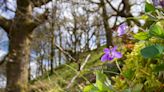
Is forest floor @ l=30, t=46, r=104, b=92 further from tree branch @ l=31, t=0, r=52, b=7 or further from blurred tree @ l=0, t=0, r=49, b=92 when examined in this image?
tree branch @ l=31, t=0, r=52, b=7

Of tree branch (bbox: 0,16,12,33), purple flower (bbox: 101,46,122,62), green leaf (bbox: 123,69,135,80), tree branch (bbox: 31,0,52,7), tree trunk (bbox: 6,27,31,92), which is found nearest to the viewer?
green leaf (bbox: 123,69,135,80)

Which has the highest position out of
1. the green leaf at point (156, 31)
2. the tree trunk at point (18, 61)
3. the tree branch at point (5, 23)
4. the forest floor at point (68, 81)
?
the green leaf at point (156, 31)

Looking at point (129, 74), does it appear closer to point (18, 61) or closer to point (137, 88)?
point (137, 88)

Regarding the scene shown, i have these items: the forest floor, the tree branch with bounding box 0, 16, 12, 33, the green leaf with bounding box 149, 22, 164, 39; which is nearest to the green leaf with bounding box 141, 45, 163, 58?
the green leaf with bounding box 149, 22, 164, 39

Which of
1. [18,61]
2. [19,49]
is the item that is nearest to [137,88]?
[18,61]

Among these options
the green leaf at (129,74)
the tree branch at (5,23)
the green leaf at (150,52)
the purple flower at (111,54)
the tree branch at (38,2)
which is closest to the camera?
the green leaf at (150,52)

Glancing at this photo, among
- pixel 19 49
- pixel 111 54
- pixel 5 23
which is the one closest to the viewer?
pixel 111 54

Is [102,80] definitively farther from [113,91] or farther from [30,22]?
[30,22]

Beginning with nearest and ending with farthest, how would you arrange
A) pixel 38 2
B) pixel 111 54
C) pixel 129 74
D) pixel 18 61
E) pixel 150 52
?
pixel 150 52, pixel 129 74, pixel 111 54, pixel 18 61, pixel 38 2

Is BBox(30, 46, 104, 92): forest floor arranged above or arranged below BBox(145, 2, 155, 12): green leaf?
below

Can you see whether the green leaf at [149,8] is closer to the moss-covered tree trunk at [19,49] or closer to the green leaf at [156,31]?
the green leaf at [156,31]

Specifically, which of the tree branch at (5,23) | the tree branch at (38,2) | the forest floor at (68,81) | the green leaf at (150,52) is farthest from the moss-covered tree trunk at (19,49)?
the green leaf at (150,52)

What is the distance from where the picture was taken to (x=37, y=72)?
902 inches

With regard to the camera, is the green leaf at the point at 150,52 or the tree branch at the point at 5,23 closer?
the green leaf at the point at 150,52
